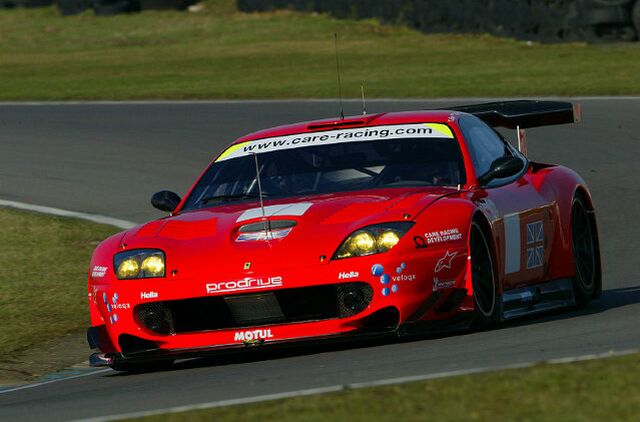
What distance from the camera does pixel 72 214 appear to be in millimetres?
14164

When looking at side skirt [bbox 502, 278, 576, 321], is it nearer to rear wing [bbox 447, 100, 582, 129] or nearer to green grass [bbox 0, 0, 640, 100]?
rear wing [bbox 447, 100, 582, 129]

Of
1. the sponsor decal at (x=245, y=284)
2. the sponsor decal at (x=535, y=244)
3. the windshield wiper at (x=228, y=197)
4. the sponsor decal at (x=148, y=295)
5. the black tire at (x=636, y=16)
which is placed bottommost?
the black tire at (x=636, y=16)

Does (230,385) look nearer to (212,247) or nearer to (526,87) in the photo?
(212,247)

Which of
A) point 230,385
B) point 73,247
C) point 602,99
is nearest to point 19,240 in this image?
point 73,247

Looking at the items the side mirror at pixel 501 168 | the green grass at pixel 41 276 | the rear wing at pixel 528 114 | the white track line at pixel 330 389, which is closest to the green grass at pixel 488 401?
the white track line at pixel 330 389

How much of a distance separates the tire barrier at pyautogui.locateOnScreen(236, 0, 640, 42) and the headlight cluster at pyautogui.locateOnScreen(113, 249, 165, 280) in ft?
60.7

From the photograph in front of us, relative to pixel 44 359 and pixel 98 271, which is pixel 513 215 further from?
pixel 44 359

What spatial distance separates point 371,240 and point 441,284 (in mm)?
391

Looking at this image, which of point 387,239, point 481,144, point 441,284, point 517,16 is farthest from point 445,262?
point 517,16

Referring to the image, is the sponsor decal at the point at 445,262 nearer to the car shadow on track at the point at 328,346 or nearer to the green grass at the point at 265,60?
the car shadow on track at the point at 328,346

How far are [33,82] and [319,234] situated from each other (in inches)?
857

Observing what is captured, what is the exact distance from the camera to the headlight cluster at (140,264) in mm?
7254

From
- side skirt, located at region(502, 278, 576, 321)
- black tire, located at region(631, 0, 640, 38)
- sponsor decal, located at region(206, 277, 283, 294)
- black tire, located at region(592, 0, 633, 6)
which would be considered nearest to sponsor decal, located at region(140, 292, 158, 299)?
sponsor decal, located at region(206, 277, 283, 294)

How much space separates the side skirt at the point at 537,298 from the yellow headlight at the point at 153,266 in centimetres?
175
